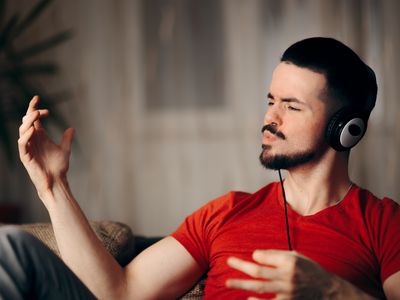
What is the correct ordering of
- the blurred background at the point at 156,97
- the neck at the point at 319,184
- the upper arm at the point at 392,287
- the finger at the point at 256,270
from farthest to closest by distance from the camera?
1. the blurred background at the point at 156,97
2. the neck at the point at 319,184
3. the upper arm at the point at 392,287
4. the finger at the point at 256,270

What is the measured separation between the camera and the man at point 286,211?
1.28 m

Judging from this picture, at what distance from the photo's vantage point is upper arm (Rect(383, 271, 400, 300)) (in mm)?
1162

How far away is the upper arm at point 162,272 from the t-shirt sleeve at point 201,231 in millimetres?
14

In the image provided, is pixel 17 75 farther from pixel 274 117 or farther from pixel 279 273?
pixel 279 273

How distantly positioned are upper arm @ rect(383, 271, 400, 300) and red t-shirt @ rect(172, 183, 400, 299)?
0.01 m

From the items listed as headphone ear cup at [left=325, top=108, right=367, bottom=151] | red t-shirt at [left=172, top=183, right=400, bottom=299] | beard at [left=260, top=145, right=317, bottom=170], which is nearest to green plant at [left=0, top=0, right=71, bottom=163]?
red t-shirt at [left=172, top=183, right=400, bottom=299]

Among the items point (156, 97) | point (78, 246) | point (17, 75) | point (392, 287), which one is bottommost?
point (392, 287)

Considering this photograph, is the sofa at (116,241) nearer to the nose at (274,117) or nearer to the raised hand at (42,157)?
the raised hand at (42,157)

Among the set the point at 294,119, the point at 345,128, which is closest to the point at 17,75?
the point at 294,119

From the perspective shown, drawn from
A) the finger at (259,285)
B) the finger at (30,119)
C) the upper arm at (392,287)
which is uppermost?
the finger at (30,119)

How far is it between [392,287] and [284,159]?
14.4 inches

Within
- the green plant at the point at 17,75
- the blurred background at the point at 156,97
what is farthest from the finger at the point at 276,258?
the blurred background at the point at 156,97

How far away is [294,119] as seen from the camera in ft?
4.49

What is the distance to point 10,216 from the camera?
310 cm
